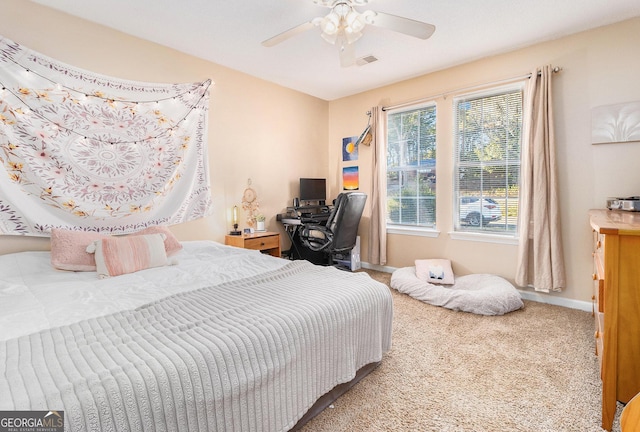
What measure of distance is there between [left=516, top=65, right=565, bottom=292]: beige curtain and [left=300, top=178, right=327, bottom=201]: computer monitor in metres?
2.48

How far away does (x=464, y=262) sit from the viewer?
11.8 feet

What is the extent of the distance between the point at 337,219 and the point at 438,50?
199cm

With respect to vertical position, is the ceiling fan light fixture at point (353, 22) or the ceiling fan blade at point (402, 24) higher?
the ceiling fan light fixture at point (353, 22)

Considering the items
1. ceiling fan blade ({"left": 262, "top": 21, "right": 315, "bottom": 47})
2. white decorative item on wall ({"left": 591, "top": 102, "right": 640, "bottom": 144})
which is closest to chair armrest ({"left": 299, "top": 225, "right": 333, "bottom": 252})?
ceiling fan blade ({"left": 262, "top": 21, "right": 315, "bottom": 47})

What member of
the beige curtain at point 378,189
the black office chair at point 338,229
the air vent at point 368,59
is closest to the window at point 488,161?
the beige curtain at point 378,189

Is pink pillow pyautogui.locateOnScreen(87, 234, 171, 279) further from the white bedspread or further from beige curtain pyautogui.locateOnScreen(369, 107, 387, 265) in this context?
beige curtain pyautogui.locateOnScreen(369, 107, 387, 265)

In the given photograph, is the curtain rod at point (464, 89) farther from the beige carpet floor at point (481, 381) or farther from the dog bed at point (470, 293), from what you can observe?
the beige carpet floor at point (481, 381)

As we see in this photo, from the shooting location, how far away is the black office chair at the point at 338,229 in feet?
11.1

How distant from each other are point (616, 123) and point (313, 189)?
320 cm

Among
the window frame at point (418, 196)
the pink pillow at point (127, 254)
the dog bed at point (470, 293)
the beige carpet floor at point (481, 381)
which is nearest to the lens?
the beige carpet floor at point (481, 381)

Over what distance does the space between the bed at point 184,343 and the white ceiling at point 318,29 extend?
6.48ft

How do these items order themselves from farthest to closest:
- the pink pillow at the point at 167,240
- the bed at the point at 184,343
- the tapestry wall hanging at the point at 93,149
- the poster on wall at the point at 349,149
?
the poster on wall at the point at 349,149 < the pink pillow at the point at 167,240 < the tapestry wall hanging at the point at 93,149 < the bed at the point at 184,343

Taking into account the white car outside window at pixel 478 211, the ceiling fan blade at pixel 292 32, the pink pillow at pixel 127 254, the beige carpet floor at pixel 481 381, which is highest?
the ceiling fan blade at pixel 292 32

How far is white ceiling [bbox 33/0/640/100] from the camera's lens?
2.35 metres
